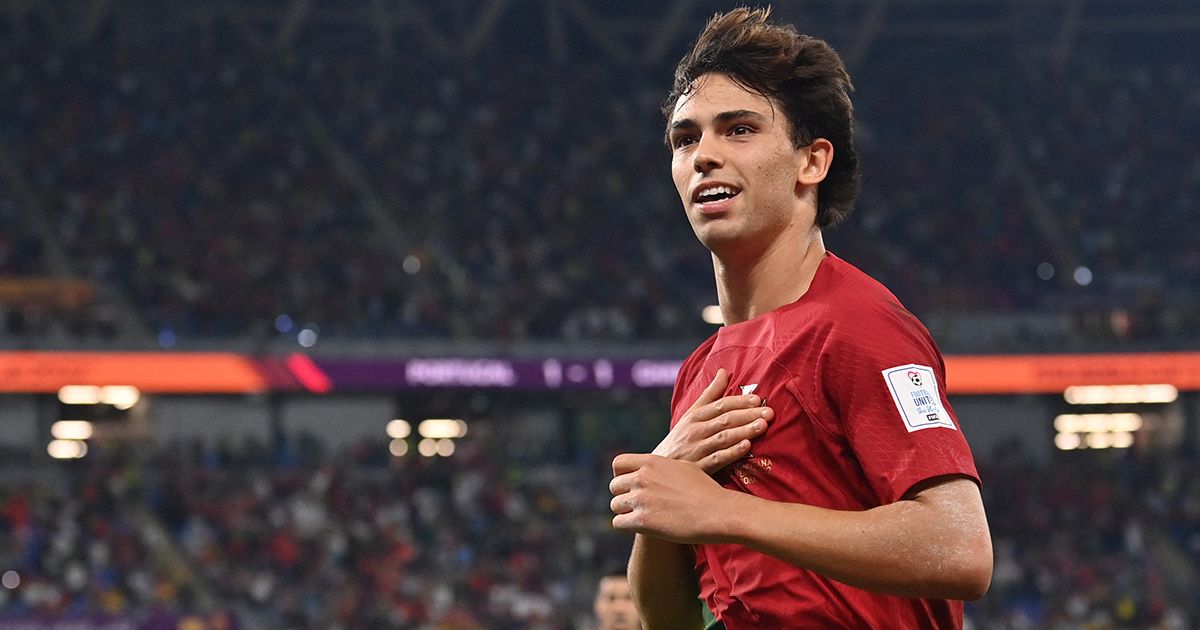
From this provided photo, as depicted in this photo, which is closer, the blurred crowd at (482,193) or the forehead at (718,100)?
the forehead at (718,100)

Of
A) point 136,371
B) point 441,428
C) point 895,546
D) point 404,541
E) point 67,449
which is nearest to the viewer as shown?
point 895,546

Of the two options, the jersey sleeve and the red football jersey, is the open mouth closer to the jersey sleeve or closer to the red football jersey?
the red football jersey

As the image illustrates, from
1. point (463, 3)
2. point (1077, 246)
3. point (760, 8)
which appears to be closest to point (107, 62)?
point (463, 3)

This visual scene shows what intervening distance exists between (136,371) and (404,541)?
538 cm

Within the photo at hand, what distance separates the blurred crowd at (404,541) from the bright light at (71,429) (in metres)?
1.88

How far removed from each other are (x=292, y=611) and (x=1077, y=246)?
18040 millimetres

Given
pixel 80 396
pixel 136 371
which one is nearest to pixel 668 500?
pixel 136 371

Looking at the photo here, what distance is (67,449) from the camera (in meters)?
24.8

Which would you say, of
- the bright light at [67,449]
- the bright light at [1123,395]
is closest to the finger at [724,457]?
the bright light at [67,449]

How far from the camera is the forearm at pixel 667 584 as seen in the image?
2.69m

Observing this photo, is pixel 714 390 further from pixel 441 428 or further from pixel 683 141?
pixel 441 428

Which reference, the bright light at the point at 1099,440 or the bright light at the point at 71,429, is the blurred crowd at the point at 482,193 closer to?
the bright light at the point at 71,429

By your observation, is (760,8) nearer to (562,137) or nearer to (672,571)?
(672,571)

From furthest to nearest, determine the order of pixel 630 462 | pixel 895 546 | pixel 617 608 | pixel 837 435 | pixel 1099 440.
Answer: pixel 1099 440
pixel 617 608
pixel 630 462
pixel 837 435
pixel 895 546
